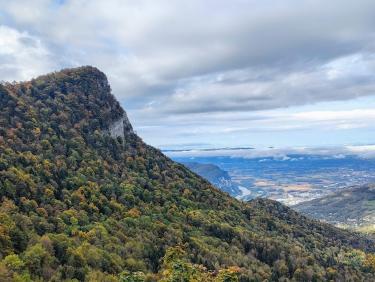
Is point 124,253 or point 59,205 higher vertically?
point 59,205

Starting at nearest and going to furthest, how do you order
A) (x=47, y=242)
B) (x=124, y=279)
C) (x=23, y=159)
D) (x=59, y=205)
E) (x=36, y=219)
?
(x=124, y=279)
(x=47, y=242)
(x=36, y=219)
(x=59, y=205)
(x=23, y=159)

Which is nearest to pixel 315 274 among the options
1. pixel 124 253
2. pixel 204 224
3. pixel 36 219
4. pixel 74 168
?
pixel 204 224

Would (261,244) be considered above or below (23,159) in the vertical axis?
below

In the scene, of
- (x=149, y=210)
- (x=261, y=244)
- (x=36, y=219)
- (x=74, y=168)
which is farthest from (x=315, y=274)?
(x=36, y=219)

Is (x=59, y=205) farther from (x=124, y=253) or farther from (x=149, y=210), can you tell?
(x=149, y=210)

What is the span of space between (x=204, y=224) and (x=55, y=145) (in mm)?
65948

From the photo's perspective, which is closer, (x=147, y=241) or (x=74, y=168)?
(x=147, y=241)

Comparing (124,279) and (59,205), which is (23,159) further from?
(124,279)

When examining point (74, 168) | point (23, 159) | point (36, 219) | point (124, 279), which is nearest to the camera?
point (124, 279)

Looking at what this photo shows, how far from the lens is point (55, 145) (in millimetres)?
195000

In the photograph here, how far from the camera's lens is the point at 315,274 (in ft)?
623

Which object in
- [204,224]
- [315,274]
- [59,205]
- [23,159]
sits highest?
[23,159]

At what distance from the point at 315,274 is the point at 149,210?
6754 centimetres

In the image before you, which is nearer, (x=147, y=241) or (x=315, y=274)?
(x=147, y=241)
